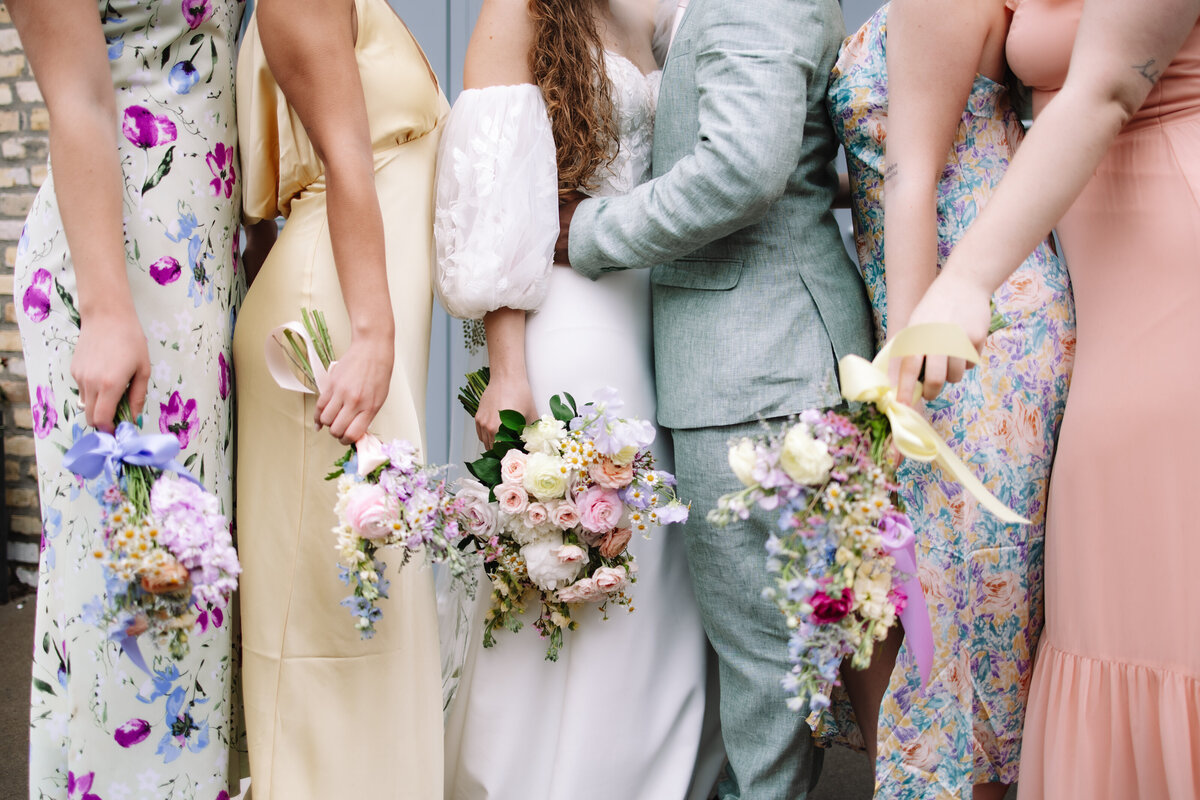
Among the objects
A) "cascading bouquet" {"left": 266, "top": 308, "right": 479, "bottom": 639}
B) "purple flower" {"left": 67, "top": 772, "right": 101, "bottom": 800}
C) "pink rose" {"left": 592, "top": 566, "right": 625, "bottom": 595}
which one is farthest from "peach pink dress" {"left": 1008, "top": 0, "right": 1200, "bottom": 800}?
"purple flower" {"left": 67, "top": 772, "right": 101, "bottom": 800}

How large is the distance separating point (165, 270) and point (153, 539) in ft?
1.95

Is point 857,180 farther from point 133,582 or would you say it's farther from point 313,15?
point 133,582

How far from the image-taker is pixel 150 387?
1.72m

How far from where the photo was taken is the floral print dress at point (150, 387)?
166 centimetres

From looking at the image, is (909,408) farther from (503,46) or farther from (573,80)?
(503,46)

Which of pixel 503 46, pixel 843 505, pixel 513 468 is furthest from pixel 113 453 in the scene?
pixel 503 46

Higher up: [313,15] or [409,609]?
[313,15]

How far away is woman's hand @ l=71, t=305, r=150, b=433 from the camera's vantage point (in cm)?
150

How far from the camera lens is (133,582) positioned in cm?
134

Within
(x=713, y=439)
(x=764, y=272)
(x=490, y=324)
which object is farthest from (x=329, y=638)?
(x=764, y=272)

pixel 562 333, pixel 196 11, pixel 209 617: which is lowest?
pixel 209 617

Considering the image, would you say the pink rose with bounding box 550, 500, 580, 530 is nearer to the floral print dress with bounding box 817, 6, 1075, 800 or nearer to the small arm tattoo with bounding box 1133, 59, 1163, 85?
the floral print dress with bounding box 817, 6, 1075, 800

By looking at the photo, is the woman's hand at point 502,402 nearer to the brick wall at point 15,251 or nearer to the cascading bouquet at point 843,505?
the cascading bouquet at point 843,505

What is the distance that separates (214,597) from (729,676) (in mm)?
1072
